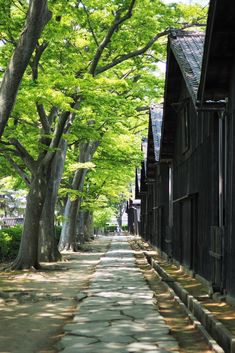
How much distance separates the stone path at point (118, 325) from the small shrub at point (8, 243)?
1023cm

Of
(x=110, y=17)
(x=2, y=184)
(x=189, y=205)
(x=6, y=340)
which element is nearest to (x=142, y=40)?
(x=110, y=17)

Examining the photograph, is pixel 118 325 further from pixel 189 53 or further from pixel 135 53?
pixel 135 53

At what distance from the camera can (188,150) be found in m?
16.7

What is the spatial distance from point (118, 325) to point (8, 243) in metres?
15.8

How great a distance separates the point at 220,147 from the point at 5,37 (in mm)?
9767

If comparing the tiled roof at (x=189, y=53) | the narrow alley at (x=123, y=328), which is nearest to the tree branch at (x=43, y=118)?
the tiled roof at (x=189, y=53)

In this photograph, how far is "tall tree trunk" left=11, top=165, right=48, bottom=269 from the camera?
18.8 metres

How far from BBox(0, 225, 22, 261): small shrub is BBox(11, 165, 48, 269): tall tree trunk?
3.88 m

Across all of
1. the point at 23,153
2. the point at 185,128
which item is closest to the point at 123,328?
the point at 185,128

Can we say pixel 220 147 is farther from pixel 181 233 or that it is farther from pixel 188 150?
pixel 181 233

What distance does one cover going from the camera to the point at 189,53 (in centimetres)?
1498

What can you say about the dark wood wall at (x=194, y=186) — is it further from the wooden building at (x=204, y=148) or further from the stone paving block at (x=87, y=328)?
the stone paving block at (x=87, y=328)

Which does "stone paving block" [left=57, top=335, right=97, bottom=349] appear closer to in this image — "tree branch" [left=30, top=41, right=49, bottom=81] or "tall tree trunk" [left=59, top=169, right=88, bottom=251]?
"tree branch" [left=30, top=41, right=49, bottom=81]

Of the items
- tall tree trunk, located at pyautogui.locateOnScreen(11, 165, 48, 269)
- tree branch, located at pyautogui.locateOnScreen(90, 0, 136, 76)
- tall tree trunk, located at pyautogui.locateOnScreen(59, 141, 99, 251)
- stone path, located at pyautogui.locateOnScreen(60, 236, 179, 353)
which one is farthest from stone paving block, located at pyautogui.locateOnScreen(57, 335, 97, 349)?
tall tree trunk, located at pyautogui.locateOnScreen(59, 141, 99, 251)
